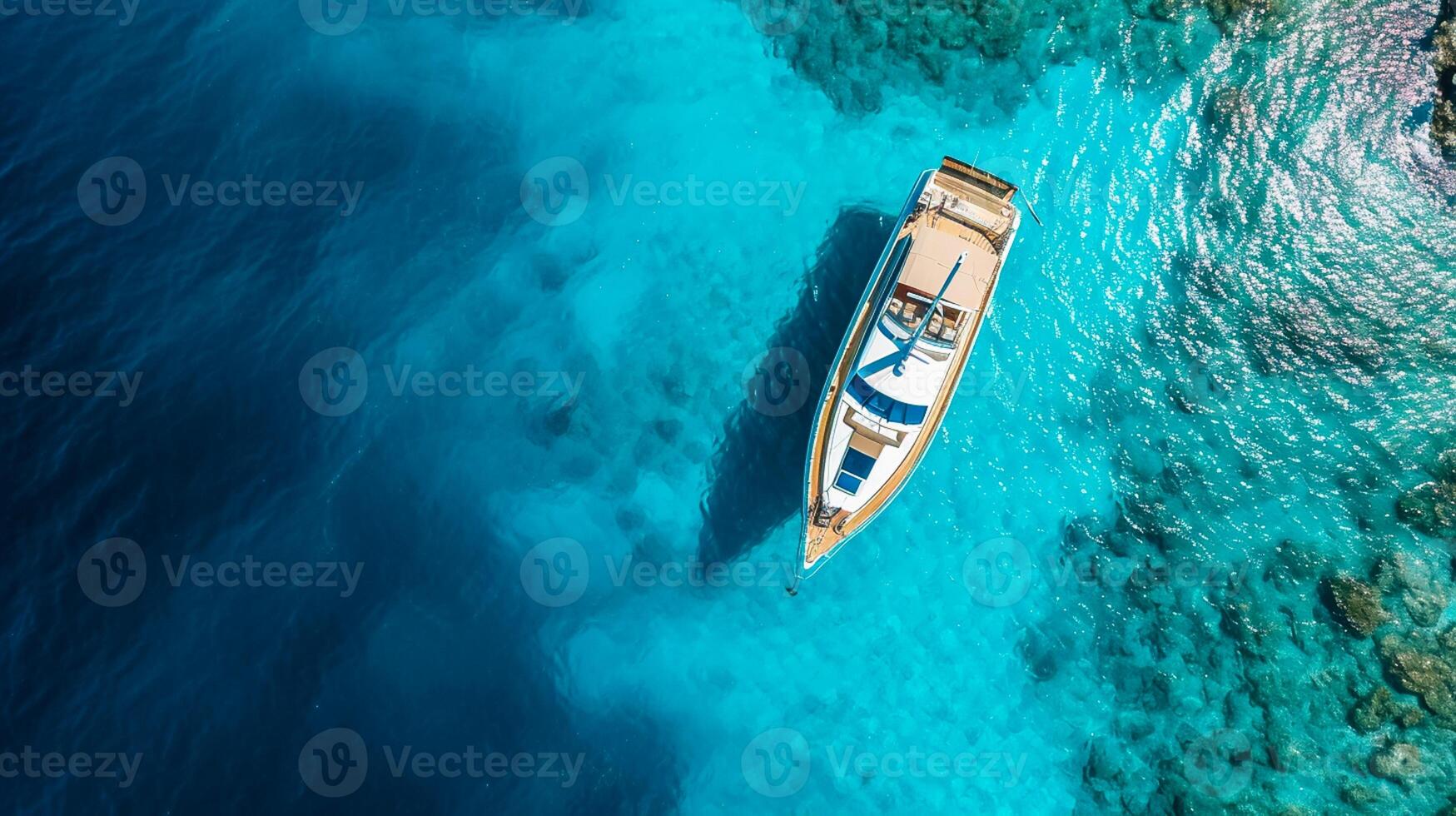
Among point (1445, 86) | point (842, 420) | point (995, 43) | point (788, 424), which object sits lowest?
point (788, 424)

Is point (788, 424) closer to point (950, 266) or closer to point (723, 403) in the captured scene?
point (723, 403)

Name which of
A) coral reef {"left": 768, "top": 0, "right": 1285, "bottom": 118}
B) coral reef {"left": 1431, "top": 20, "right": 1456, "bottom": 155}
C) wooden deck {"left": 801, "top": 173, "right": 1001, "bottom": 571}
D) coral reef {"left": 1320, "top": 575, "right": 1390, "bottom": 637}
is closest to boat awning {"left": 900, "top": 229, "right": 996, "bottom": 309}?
wooden deck {"left": 801, "top": 173, "right": 1001, "bottom": 571}

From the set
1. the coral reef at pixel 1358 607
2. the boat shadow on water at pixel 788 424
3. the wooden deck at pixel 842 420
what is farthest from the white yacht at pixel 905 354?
the coral reef at pixel 1358 607

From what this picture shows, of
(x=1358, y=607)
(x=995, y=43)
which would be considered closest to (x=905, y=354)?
(x=995, y=43)

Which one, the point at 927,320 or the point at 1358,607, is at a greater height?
the point at 927,320

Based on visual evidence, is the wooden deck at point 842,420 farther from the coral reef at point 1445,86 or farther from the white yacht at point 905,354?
the coral reef at point 1445,86

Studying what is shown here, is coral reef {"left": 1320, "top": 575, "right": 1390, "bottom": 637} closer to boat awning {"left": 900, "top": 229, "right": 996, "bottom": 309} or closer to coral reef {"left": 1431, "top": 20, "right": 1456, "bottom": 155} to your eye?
coral reef {"left": 1431, "top": 20, "right": 1456, "bottom": 155}
